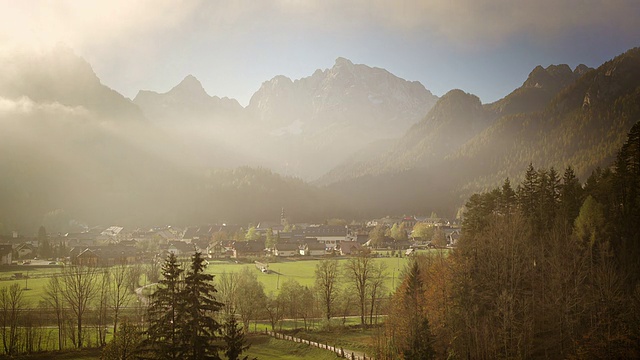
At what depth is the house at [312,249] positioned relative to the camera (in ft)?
353

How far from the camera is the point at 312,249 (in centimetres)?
11031

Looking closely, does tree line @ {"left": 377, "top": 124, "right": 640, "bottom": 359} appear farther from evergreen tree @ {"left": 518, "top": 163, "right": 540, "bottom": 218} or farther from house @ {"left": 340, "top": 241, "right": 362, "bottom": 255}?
house @ {"left": 340, "top": 241, "right": 362, "bottom": 255}

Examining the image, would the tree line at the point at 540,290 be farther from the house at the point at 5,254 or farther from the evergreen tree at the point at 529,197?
the house at the point at 5,254

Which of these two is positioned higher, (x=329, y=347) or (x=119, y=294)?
(x=119, y=294)

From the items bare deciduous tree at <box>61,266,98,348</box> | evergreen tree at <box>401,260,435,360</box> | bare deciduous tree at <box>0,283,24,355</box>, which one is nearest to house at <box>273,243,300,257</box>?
bare deciduous tree at <box>61,266,98,348</box>

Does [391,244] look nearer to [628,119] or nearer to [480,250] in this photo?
[480,250]

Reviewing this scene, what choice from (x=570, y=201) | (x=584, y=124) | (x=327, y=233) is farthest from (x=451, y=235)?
(x=584, y=124)

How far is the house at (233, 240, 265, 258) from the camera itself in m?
101

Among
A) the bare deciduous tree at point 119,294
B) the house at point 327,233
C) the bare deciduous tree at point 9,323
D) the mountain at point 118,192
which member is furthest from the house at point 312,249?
the bare deciduous tree at point 9,323

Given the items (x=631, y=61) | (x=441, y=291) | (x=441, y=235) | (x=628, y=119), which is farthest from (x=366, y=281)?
(x=631, y=61)

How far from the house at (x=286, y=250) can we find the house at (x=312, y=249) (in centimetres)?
163

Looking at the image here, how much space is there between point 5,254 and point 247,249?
44.7 metres

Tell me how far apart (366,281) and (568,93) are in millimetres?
175725

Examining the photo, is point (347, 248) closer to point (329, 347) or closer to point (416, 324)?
point (329, 347)
